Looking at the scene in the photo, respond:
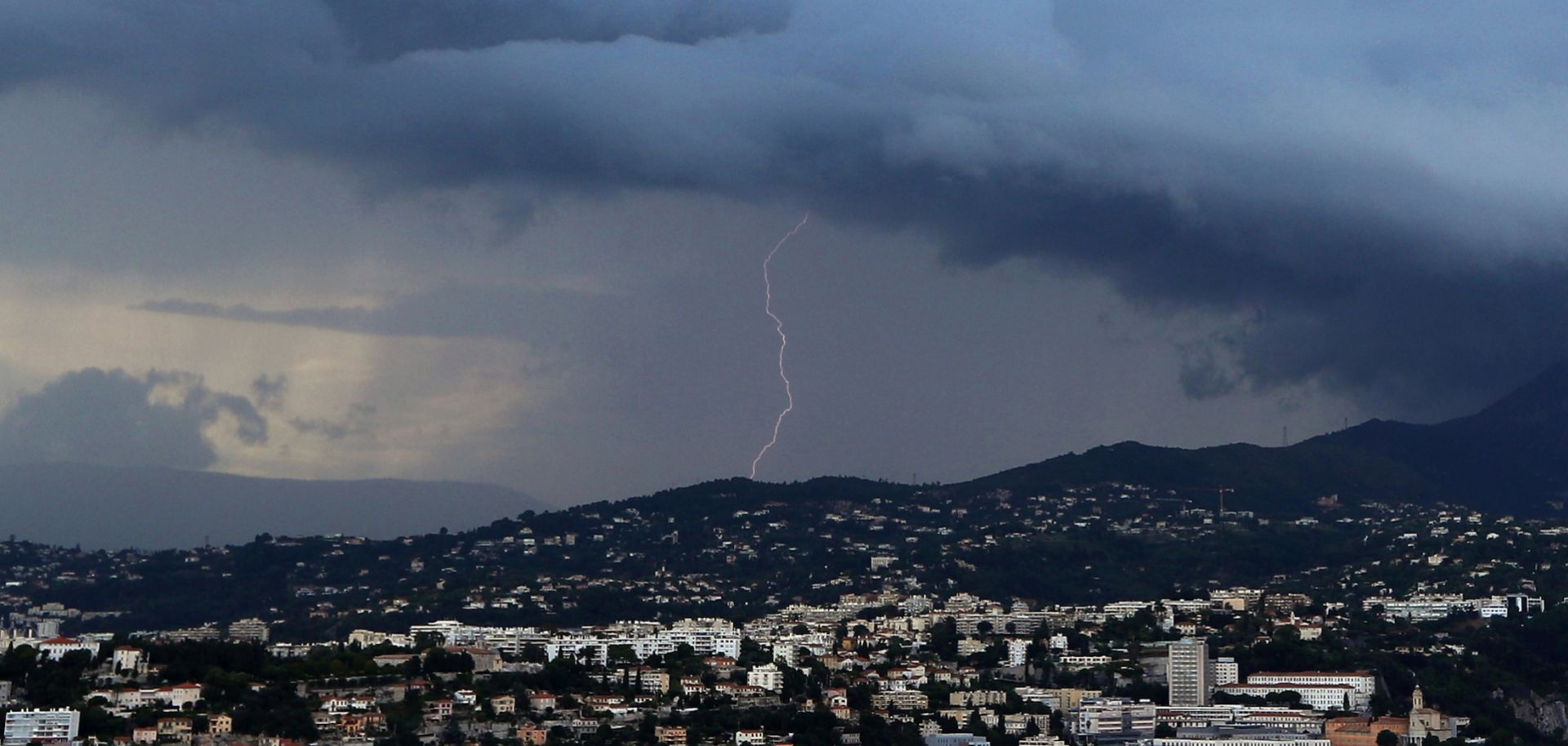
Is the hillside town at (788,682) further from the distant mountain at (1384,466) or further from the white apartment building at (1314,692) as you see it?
the distant mountain at (1384,466)

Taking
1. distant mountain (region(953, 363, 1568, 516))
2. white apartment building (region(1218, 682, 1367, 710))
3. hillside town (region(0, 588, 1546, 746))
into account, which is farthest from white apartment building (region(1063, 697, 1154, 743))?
distant mountain (region(953, 363, 1568, 516))

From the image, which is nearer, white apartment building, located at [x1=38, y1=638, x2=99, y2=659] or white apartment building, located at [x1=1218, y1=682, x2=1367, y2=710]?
white apartment building, located at [x1=38, y1=638, x2=99, y2=659]

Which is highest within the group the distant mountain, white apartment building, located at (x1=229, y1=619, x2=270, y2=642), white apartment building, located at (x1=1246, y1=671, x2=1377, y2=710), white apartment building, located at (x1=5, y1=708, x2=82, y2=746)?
the distant mountain

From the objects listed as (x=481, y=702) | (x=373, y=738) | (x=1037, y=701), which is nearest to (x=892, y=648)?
(x=1037, y=701)

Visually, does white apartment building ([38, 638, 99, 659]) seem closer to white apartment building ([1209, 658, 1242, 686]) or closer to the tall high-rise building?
the tall high-rise building

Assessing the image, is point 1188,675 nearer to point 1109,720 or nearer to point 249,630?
point 1109,720

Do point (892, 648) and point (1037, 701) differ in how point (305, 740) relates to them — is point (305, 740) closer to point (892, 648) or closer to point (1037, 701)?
point (1037, 701)

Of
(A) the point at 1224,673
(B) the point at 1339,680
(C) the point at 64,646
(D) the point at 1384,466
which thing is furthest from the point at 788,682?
(D) the point at 1384,466
